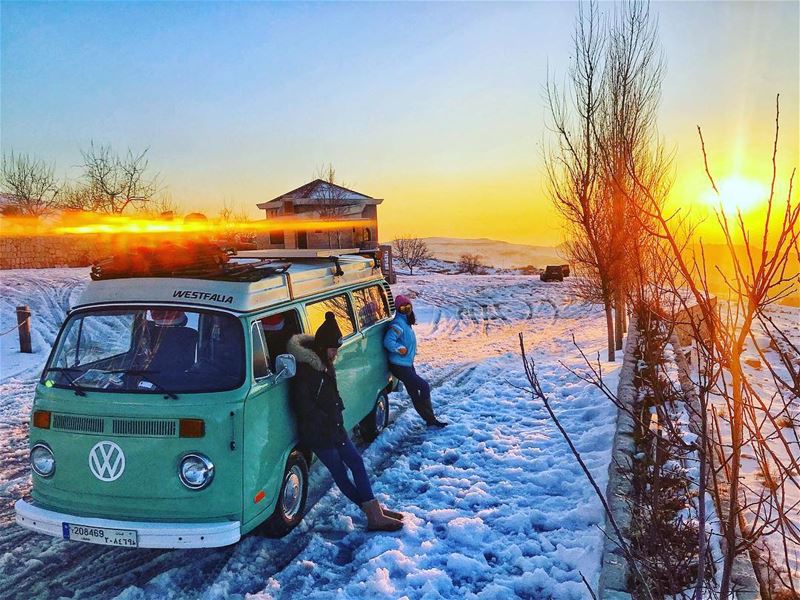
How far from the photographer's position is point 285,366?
4.67m

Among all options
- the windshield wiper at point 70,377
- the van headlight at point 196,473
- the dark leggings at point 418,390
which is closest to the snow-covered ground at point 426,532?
the dark leggings at point 418,390

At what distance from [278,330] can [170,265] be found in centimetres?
112

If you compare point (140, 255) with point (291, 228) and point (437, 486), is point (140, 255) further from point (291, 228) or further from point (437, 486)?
point (291, 228)

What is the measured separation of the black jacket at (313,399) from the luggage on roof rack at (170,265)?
830 millimetres

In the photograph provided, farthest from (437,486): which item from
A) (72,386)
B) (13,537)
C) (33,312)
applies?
(33,312)

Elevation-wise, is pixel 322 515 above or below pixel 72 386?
below

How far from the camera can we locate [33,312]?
16609 millimetres

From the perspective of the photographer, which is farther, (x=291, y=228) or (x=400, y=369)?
(x=291, y=228)

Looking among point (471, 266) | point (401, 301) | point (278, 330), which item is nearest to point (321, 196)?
point (471, 266)

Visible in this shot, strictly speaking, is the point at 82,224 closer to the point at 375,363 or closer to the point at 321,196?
the point at 321,196

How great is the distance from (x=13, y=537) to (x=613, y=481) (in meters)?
5.59

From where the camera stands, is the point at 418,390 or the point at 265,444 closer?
the point at 265,444

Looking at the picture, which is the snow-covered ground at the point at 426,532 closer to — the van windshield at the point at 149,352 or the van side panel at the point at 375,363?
the van side panel at the point at 375,363

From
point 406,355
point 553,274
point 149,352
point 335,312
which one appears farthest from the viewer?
point 553,274
